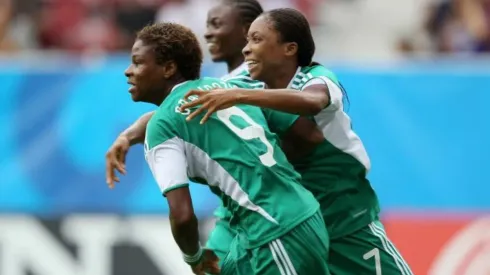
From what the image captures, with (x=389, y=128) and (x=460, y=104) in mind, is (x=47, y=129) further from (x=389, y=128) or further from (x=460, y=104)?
(x=460, y=104)

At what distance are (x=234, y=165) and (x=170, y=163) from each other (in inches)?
11.3

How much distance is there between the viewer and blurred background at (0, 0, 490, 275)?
9.45m

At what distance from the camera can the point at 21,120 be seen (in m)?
9.78

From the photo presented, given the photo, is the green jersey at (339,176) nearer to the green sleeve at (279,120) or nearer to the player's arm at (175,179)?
the green sleeve at (279,120)

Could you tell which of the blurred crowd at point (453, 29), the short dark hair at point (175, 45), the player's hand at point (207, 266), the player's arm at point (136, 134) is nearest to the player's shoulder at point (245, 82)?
the short dark hair at point (175, 45)

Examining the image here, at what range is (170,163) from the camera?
5262mm

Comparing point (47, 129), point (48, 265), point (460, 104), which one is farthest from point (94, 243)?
point (460, 104)

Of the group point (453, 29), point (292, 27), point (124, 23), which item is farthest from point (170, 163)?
point (453, 29)

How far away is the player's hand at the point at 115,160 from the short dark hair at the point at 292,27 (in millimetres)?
1029

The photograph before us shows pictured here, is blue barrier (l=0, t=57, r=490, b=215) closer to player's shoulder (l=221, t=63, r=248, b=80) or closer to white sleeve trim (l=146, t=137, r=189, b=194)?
player's shoulder (l=221, t=63, r=248, b=80)

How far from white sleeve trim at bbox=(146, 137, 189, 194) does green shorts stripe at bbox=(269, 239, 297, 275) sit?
1.58ft

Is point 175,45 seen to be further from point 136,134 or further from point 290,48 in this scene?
point 136,134

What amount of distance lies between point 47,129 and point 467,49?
14.3ft

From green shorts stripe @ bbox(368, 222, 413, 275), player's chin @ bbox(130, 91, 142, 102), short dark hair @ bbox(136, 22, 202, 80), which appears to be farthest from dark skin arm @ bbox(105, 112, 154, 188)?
green shorts stripe @ bbox(368, 222, 413, 275)
